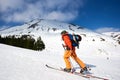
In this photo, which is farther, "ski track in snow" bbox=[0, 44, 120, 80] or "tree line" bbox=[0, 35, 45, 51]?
"tree line" bbox=[0, 35, 45, 51]

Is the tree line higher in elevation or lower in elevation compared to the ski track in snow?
higher

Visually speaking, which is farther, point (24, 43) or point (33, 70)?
point (24, 43)

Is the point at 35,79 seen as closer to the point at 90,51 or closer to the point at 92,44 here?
the point at 90,51

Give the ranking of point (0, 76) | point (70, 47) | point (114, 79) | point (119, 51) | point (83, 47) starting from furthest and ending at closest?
point (83, 47) < point (119, 51) < point (70, 47) < point (114, 79) < point (0, 76)

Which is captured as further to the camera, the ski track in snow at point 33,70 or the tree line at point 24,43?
the tree line at point 24,43

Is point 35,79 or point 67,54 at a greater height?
point 67,54

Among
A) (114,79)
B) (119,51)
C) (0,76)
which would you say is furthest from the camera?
(119,51)

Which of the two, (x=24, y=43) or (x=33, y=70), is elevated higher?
(x=24, y=43)

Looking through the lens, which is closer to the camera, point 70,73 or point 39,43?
point 70,73

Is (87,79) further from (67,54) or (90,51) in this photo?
(90,51)

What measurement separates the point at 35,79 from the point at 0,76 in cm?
148

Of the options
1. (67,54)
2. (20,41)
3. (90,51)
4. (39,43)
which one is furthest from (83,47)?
(67,54)

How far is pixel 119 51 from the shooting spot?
96875 mm

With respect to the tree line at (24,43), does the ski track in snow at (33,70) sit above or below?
below
